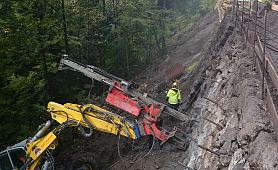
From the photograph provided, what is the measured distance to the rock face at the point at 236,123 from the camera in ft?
22.3

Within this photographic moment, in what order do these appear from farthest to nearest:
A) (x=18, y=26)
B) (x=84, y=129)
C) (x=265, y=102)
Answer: (x=18, y=26)
(x=84, y=129)
(x=265, y=102)

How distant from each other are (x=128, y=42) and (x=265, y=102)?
22.9m

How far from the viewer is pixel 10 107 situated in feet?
53.4

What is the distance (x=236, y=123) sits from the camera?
28.7 feet

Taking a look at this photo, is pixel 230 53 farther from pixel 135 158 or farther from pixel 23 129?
pixel 23 129

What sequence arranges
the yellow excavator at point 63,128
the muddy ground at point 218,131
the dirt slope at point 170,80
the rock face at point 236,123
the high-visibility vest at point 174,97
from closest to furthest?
the rock face at point 236,123 → the muddy ground at point 218,131 → the yellow excavator at point 63,128 → the dirt slope at point 170,80 → the high-visibility vest at point 174,97

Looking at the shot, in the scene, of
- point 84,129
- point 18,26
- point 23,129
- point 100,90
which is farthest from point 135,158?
point 100,90

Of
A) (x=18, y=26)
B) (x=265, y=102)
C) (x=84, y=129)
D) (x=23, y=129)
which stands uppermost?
(x=265, y=102)

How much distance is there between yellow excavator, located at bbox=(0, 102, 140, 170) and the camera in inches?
499

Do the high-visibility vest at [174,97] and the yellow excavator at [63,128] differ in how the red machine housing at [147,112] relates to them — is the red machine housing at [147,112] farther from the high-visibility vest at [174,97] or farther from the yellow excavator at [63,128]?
the high-visibility vest at [174,97]

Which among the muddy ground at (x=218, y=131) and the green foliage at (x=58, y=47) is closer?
the muddy ground at (x=218, y=131)

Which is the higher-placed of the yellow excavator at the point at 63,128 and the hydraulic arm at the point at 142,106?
the hydraulic arm at the point at 142,106

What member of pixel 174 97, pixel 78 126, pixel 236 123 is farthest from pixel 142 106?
pixel 236 123

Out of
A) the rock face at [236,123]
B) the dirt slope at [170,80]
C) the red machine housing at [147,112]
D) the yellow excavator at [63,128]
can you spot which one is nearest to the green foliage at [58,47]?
the dirt slope at [170,80]
